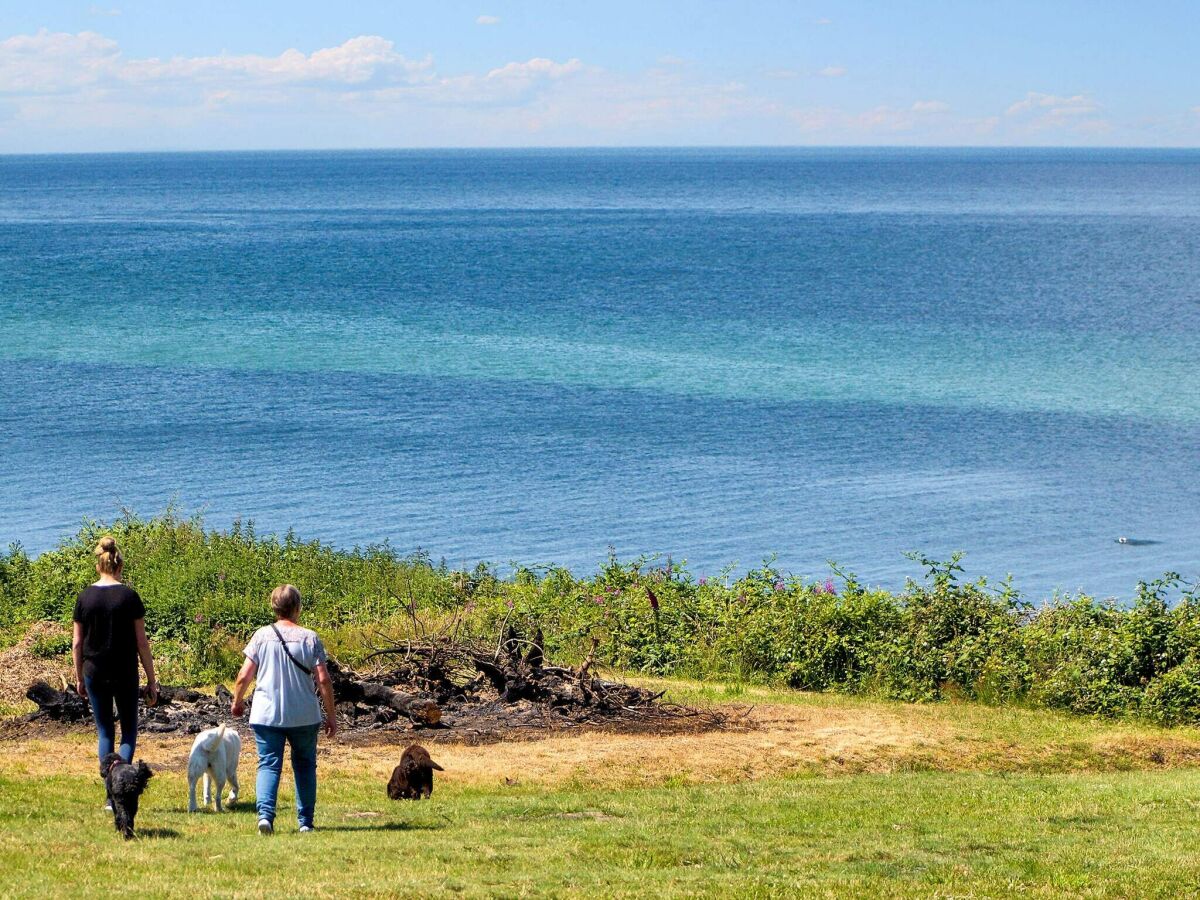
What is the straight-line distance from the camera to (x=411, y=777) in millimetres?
11188

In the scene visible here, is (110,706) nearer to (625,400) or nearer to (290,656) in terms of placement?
(290,656)

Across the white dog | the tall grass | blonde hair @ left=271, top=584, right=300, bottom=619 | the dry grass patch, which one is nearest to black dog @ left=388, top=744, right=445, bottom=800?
the dry grass patch

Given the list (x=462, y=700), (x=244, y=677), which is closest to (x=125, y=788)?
(x=244, y=677)

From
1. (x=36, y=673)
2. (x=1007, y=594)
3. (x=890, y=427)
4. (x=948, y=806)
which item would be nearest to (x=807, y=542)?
(x=1007, y=594)

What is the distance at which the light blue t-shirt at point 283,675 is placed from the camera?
352 inches

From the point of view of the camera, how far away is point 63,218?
439 ft

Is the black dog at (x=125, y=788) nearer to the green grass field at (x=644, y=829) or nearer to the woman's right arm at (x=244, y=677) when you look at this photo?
the green grass field at (x=644, y=829)

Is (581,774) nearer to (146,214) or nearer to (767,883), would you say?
(767,883)

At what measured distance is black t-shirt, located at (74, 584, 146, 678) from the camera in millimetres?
9398

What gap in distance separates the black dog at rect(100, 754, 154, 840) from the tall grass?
697cm

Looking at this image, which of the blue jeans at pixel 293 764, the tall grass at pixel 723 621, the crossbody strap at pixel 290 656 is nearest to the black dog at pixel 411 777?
the blue jeans at pixel 293 764

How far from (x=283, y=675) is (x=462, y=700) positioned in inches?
250

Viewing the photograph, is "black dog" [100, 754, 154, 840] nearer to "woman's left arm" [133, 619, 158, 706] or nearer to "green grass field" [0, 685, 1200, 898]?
"green grass field" [0, 685, 1200, 898]

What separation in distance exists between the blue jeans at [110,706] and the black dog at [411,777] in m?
2.19
